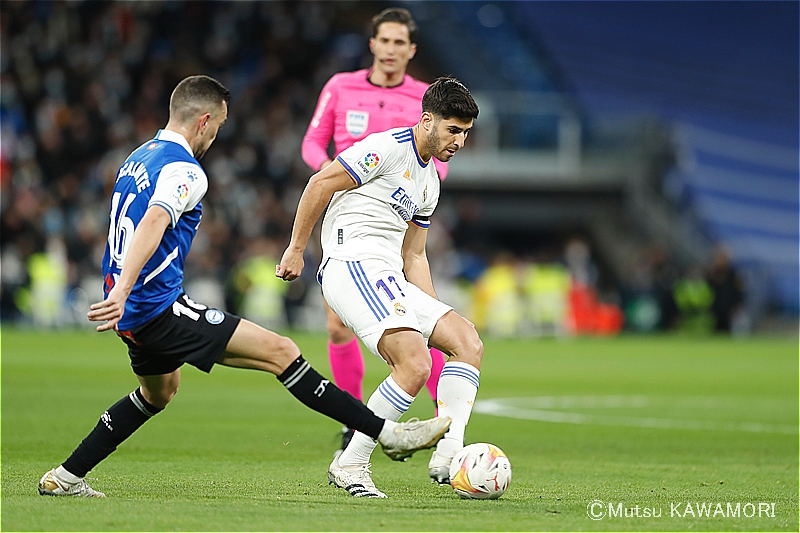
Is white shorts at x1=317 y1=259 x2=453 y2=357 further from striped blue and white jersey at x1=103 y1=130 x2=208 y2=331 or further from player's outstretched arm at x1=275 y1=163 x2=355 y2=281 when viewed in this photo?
striped blue and white jersey at x1=103 y1=130 x2=208 y2=331

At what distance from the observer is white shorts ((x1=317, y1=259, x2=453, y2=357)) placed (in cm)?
559

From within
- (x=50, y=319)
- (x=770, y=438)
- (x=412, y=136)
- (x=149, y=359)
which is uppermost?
(x=50, y=319)

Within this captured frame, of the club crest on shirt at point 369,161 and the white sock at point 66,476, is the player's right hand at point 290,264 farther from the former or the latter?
the white sock at point 66,476

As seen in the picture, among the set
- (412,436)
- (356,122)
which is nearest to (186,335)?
(412,436)

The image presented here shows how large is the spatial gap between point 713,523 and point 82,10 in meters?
27.9

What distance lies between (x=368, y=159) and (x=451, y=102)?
0.51 metres

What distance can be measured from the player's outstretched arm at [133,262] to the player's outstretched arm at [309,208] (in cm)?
71

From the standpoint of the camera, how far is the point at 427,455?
786 cm

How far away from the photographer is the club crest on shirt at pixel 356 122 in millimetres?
7566

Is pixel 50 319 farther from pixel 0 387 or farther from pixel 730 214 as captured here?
pixel 730 214

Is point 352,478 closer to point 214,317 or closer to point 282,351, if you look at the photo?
point 282,351

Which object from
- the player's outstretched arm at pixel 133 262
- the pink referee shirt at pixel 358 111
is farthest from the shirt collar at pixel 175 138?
the pink referee shirt at pixel 358 111

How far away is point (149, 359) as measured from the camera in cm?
531

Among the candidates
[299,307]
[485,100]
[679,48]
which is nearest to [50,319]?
[299,307]
